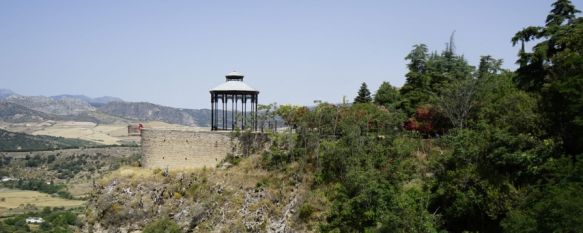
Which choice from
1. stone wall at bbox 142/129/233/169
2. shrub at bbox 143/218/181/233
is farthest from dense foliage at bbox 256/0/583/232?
shrub at bbox 143/218/181/233

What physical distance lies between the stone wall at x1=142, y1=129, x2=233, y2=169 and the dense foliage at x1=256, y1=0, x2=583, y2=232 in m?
3.39

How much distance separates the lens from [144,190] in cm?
3228

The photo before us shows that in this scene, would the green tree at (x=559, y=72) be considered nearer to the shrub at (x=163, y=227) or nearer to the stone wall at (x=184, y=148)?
the stone wall at (x=184, y=148)

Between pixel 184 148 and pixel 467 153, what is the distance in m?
16.9

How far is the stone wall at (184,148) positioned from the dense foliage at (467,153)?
11.1 ft

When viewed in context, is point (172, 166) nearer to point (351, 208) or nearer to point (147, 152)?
point (147, 152)

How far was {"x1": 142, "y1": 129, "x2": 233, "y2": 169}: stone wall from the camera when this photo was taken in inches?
1276

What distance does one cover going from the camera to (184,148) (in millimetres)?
32812

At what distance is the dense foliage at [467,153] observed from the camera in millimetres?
19672

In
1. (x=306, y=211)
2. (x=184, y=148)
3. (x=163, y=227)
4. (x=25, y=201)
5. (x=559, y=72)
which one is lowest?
(x=25, y=201)

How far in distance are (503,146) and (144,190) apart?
801 inches

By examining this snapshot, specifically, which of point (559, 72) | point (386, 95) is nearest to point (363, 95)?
point (386, 95)

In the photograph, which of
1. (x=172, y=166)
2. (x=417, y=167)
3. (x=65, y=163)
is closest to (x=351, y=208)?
(x=417, y=167)

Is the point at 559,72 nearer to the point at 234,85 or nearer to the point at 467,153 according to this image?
the point at 467,153
